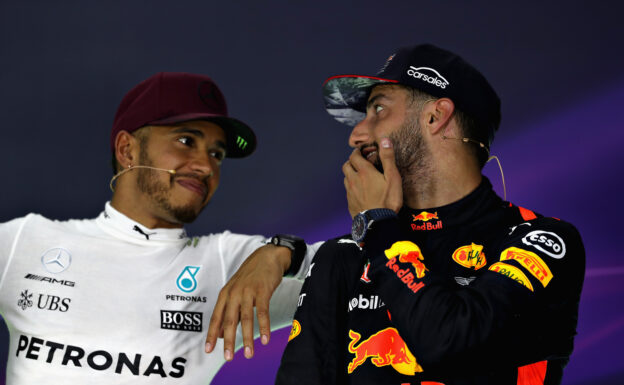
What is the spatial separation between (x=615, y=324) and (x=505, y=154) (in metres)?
0.83

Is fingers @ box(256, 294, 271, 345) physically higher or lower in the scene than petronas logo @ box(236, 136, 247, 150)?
lower

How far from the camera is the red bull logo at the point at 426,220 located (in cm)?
166

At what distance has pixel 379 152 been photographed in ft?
5.58

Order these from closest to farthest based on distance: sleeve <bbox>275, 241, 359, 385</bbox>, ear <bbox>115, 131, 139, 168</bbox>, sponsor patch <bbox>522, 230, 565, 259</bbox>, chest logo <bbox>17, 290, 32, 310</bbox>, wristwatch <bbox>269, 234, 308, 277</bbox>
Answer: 1. sponsor patch <bbox>522, 230, 565, 259</bbox>
2. sleeve <bbox>275, 241, 359, 385</bbox>
3. wristwatch <bbox>269, 234, 308, 277</bbox>
4. chest logo <bbox>17, 290, 32, 310</bbox>
5. ear <bbox>115, 131, 139, 168</bbox>

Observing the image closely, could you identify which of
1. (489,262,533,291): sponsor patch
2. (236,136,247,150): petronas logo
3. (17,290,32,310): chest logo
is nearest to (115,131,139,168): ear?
(236,136,247,150): petronas logo

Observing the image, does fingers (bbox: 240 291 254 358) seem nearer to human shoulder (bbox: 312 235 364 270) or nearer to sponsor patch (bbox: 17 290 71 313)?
human shoulder (bbox: 312 235 364 270)

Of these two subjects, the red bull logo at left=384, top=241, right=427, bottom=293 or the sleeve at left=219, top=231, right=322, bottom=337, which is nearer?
the red bull logo at left=384, top=241, right=427, bottom=293

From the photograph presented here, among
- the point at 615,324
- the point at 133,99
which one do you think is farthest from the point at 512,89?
the point at 133,99

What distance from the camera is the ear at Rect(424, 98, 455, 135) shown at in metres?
1.75

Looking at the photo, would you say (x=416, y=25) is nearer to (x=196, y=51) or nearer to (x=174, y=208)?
(x=196, y=51)

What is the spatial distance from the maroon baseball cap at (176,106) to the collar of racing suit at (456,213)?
1062 mm

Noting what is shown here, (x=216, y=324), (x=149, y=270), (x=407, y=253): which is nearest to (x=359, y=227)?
(x=407, y=253)

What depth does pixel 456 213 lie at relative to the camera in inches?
64.9

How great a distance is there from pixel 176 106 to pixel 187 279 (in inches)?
26.6
